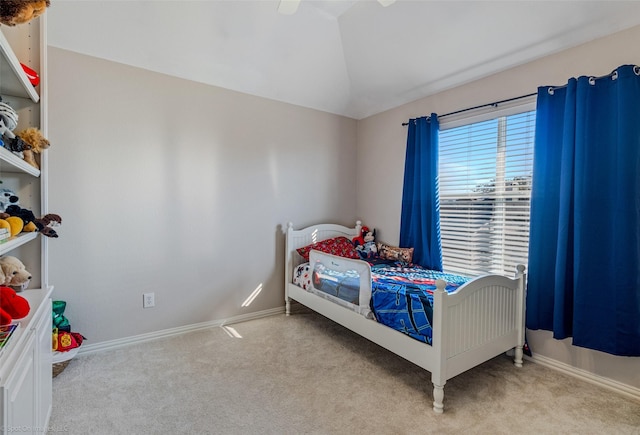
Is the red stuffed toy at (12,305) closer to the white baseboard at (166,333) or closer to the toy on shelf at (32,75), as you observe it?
the toy on shelf at (32,75)

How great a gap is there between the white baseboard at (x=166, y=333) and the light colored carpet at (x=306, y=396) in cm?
8

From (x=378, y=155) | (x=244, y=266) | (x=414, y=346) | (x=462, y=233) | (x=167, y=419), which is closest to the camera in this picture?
(x=167, y=419)

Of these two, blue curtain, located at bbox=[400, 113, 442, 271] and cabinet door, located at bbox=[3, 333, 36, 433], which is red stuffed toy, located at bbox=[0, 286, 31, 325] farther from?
blue curtain, located at bbox=[400, 113, 442, 271]

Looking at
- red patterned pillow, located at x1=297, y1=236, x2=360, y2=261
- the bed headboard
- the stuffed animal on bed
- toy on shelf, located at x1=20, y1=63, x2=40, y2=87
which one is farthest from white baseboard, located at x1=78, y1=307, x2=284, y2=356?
toy on shelf, located at x1=20, y1=63, x2=40, y2=87

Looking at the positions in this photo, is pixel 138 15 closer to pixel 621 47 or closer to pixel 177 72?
pixel 177 72

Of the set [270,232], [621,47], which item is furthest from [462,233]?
[270,232]

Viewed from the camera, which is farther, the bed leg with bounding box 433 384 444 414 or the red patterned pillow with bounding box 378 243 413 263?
the red patterned pillow with bounding box 378 243 413 263

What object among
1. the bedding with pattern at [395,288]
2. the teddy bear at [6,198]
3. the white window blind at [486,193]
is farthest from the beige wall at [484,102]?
the teddy bear at [6,198]

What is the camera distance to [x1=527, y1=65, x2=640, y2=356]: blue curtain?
6.20ft

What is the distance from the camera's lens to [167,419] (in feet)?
5.53

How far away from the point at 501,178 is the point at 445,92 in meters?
0.99

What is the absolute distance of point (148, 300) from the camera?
266 centimetres

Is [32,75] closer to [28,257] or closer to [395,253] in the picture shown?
[28,257]

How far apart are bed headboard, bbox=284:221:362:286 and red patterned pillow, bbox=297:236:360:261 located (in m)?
0.08
